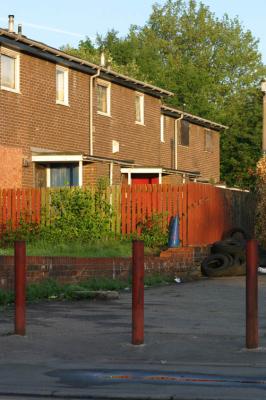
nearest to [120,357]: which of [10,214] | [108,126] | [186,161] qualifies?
[10,214]

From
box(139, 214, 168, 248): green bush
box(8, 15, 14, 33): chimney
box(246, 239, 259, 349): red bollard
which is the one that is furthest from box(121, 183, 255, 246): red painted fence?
box(246, 239, 259, 349): red bollard

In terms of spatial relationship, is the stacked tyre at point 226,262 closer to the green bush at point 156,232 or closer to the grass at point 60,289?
the green bush at point 156,232

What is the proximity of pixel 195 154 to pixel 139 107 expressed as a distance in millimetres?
7583

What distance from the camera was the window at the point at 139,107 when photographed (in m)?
37.8

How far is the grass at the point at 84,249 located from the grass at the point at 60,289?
2.23 metres

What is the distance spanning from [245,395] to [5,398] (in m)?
1.82

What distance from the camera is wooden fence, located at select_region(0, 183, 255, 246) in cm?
2459

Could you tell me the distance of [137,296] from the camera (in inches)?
405

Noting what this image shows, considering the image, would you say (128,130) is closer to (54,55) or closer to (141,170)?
(141,170)

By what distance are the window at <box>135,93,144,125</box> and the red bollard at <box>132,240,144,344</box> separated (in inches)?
1083

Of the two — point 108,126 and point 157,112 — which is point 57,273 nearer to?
point 108,126

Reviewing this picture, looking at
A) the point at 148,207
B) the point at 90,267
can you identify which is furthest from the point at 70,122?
the point at 90,267

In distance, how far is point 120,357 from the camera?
9.70 m

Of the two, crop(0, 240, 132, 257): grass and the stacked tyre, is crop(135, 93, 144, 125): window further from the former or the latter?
the stacked tyre
